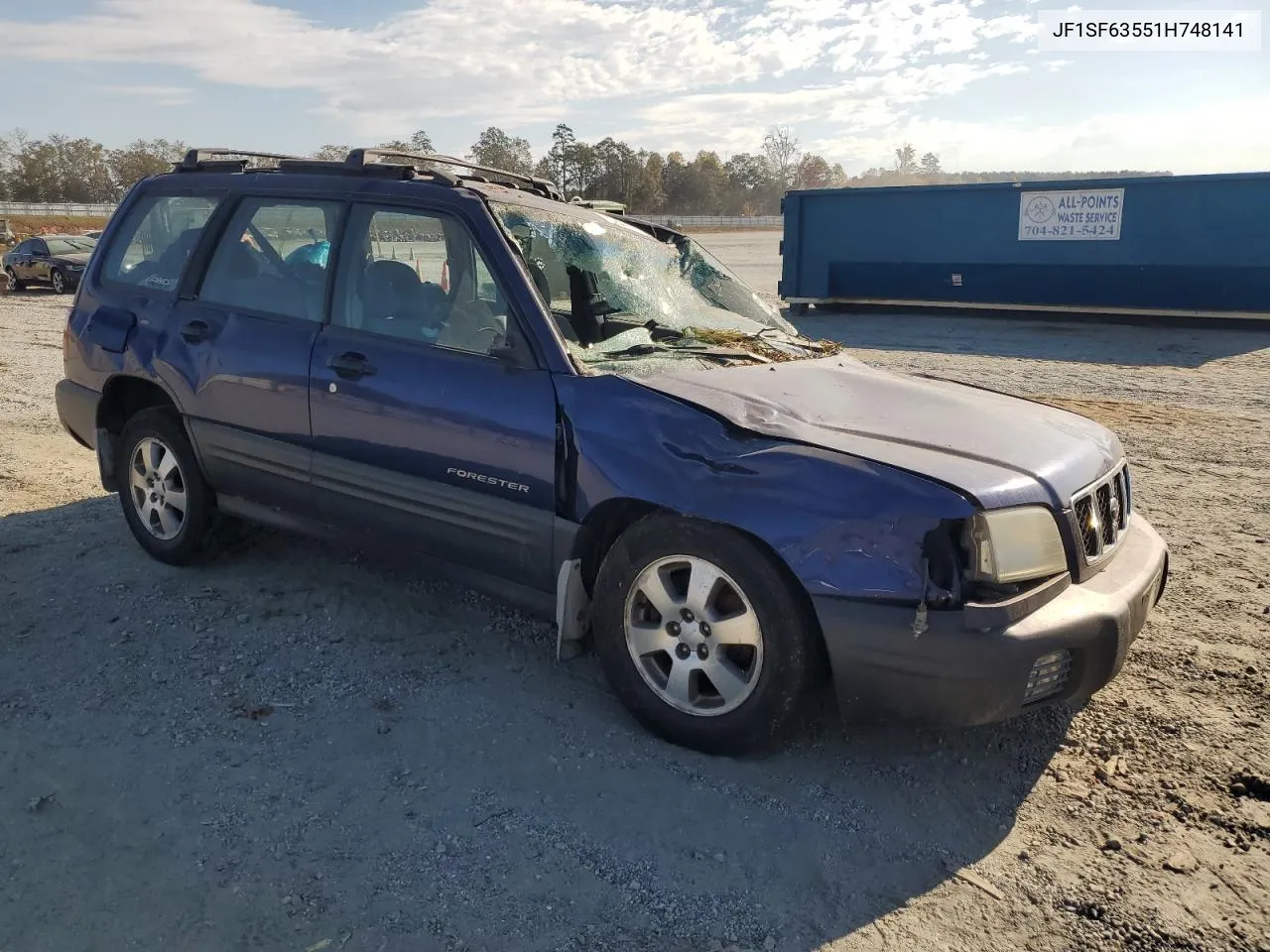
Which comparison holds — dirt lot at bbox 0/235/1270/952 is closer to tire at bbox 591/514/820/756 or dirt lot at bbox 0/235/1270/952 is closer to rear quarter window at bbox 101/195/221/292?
tire at bbox 591/514/820/756

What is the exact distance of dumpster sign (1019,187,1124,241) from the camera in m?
16.7

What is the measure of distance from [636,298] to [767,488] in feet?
4.85

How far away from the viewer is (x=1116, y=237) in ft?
54.9

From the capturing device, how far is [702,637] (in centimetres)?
323

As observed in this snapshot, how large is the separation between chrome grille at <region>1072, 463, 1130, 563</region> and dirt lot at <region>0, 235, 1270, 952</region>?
699 millimetres

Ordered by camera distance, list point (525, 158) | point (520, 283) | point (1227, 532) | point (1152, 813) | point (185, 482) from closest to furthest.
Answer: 1. point (1152, 813)
2. point (520, 283)
3. point (185, 482)
4. point (1227, 532)
5. point (525, 158)

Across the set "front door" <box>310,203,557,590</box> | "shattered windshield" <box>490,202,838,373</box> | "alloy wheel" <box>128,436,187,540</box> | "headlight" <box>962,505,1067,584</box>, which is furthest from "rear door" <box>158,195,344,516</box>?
"headlight" <box>962,505,1067,584</box>

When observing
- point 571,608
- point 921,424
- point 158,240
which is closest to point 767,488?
point 921,424

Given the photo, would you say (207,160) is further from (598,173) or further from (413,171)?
(598,173)

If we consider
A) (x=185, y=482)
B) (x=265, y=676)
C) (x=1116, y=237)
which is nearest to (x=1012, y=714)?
(x=265, y=676)

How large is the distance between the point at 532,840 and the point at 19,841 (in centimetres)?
146

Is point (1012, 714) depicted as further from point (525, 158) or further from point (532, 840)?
point (525, 158)

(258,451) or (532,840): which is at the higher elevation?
(258,451)

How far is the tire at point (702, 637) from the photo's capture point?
3049 millimetres
